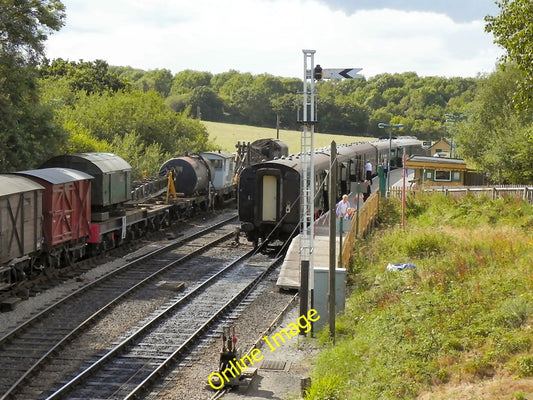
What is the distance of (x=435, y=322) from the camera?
13523 mm

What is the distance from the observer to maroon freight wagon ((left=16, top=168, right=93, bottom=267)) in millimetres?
20123

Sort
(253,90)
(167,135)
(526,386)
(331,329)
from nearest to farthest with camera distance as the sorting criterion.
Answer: (526,386)
(331,329)
(167,135)
(253,90)

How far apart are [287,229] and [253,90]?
85.2 m

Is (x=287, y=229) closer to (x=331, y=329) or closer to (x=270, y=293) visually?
(x=270, y=293)

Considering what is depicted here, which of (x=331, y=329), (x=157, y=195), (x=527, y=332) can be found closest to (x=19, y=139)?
(x=157, y=195)

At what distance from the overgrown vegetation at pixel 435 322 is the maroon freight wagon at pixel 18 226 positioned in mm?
8262

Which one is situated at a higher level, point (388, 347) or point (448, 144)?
point (448, 144)

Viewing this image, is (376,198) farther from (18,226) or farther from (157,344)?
(157,344)

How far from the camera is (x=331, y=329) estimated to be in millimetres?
14953

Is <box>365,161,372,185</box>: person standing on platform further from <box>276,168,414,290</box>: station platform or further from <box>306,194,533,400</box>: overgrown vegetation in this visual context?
<box>306,194,533,400</box>: overgrown vegetation

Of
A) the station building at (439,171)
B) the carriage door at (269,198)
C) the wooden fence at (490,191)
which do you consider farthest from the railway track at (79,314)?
the station building at (439,171)

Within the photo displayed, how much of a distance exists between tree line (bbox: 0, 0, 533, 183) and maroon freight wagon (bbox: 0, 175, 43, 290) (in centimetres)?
739

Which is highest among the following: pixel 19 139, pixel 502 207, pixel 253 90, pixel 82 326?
pixel 253 90

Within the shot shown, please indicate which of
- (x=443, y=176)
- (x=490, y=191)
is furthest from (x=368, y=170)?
(x=490, y=191)
